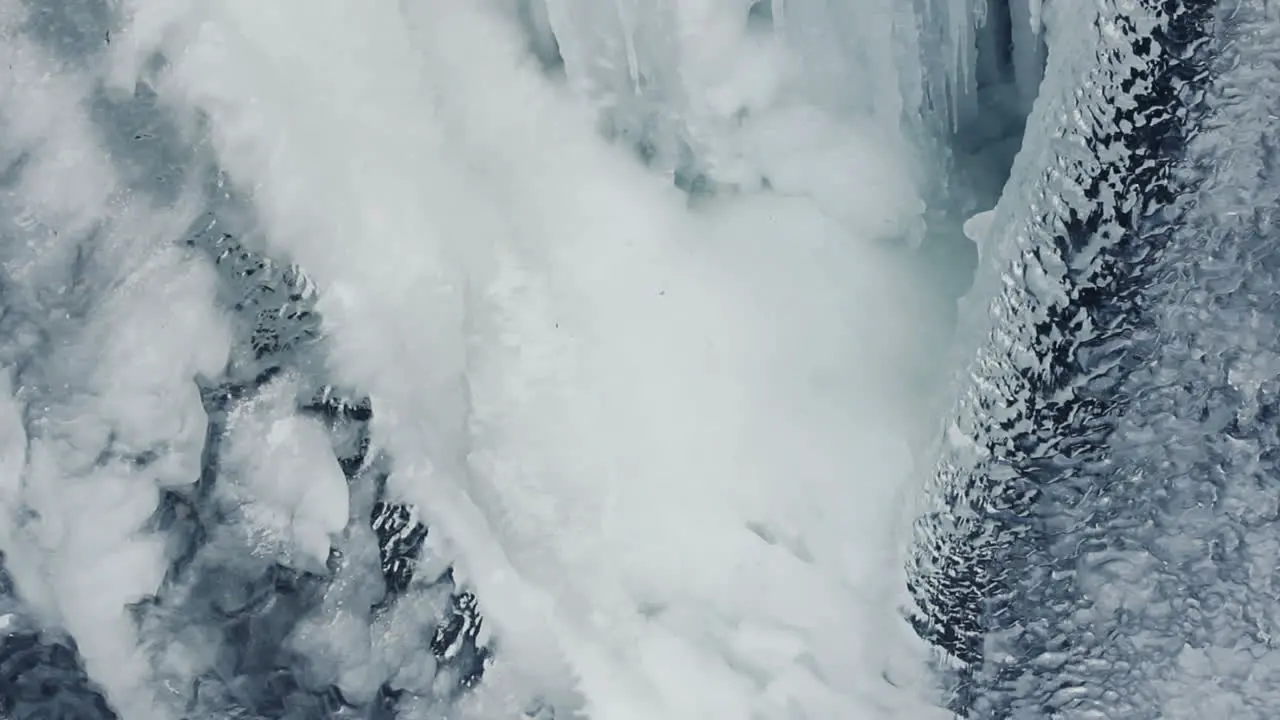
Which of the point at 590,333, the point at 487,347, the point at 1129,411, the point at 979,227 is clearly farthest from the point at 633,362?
the point at 1129,411

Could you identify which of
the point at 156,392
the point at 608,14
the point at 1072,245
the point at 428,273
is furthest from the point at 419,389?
the point at 1072,245

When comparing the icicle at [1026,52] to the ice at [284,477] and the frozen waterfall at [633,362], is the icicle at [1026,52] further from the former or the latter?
the ice at [284,477]

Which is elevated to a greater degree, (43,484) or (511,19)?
(511,19)

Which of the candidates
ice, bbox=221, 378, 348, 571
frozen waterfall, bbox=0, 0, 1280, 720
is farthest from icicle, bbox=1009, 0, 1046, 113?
ice, bbox=221, 378, 348, 571

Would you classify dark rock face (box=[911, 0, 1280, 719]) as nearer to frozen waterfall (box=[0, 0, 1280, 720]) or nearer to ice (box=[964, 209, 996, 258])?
frozen waterfall (box=[0, 0, 1280, 720])

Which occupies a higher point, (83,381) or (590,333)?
(83,381)

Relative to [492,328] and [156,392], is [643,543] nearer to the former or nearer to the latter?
[492,328]

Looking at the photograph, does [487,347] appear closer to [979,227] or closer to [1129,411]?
[979,227]
